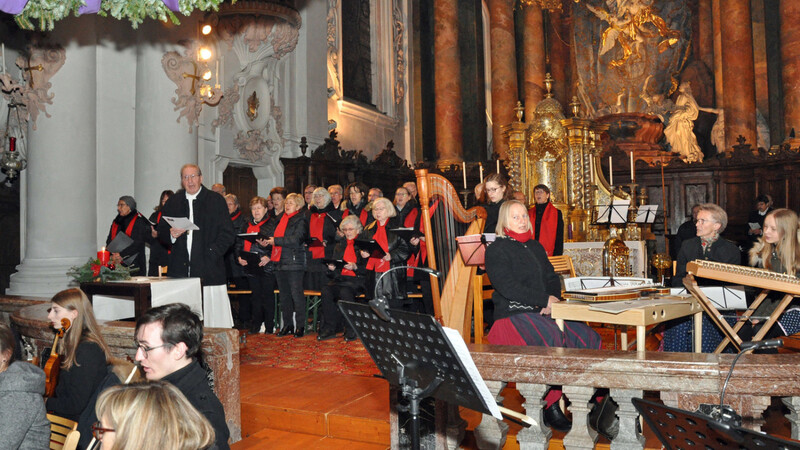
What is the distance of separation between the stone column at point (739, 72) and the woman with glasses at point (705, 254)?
13.2 m

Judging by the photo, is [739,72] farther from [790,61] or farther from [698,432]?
[698,432]

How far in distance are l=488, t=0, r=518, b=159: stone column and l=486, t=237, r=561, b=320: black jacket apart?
1388cm

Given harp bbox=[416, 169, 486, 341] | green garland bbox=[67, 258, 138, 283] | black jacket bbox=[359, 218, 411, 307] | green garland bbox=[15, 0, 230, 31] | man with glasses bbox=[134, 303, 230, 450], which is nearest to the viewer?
green garland bbox=[15, 0, 230, 31]

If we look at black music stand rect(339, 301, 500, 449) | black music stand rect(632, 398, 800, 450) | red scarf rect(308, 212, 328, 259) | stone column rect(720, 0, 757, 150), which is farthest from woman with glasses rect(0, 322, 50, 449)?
stone column rect(720, 0, 757, 150)

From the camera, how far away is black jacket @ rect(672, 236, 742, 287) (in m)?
5.59

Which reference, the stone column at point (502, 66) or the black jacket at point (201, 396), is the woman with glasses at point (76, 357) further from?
the stone column at point (502, 66)

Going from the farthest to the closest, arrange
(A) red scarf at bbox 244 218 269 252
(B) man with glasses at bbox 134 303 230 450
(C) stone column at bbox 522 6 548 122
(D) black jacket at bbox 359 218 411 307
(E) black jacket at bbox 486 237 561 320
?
(C) stone column at bbox 522 6 548 122, (A) red scarf at bbox 244 218 269 252, (D) black jacket at bbox 359 218 411 307, (E) black jacket at bbox 486 237 561 320, (B) man with glasses at bbox 134 303 230 450

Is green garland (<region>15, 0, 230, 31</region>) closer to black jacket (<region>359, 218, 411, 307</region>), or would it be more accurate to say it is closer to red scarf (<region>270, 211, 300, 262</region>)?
black jacket (<region>359, 218, 411, 307</region>)

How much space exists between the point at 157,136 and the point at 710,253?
6.48 m

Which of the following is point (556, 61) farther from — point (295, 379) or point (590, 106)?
point (295, 379)

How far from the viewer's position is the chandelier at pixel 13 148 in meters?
10.1

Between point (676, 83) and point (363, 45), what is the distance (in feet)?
28.5

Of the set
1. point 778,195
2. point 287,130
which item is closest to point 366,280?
point 287,130

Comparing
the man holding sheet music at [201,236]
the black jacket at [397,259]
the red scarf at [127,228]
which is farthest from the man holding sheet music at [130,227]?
the black jacket at [397,259]
